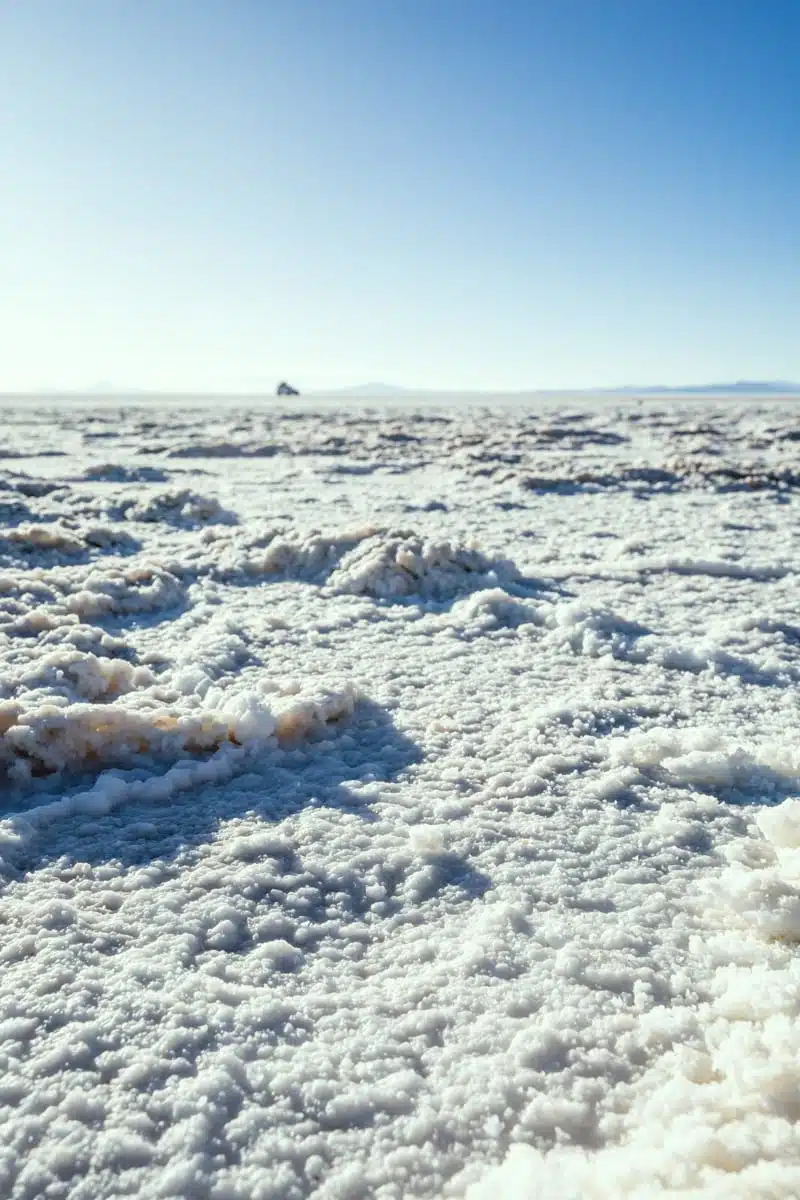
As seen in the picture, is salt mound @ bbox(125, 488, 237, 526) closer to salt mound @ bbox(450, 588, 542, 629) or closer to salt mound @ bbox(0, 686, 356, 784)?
salt mound @ bbox(450, 588, 542, 629)

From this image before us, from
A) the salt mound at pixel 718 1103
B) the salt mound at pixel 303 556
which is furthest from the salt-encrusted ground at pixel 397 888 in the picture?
the salt mound at pixel 303 556

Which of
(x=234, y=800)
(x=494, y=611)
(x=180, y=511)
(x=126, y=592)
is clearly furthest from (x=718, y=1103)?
(x=180, y=511)

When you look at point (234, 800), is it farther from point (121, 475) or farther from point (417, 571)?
point (121, 475)

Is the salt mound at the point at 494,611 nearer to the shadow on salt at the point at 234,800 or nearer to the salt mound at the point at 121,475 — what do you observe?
the shadow on salt at the point at 234,800

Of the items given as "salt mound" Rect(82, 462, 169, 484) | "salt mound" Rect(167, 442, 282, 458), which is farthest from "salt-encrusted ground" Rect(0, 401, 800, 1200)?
"salt mound" Rect(167, 442, 282, 458)

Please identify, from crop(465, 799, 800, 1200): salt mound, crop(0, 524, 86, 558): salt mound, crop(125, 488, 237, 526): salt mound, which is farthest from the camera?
crop(125, 488, 237, 526): salt mound

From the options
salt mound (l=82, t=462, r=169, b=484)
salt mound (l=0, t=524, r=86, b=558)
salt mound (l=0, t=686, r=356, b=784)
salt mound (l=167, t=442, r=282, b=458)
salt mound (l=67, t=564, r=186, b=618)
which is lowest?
salt mound (l=0, t=686, r=356, b=784)
